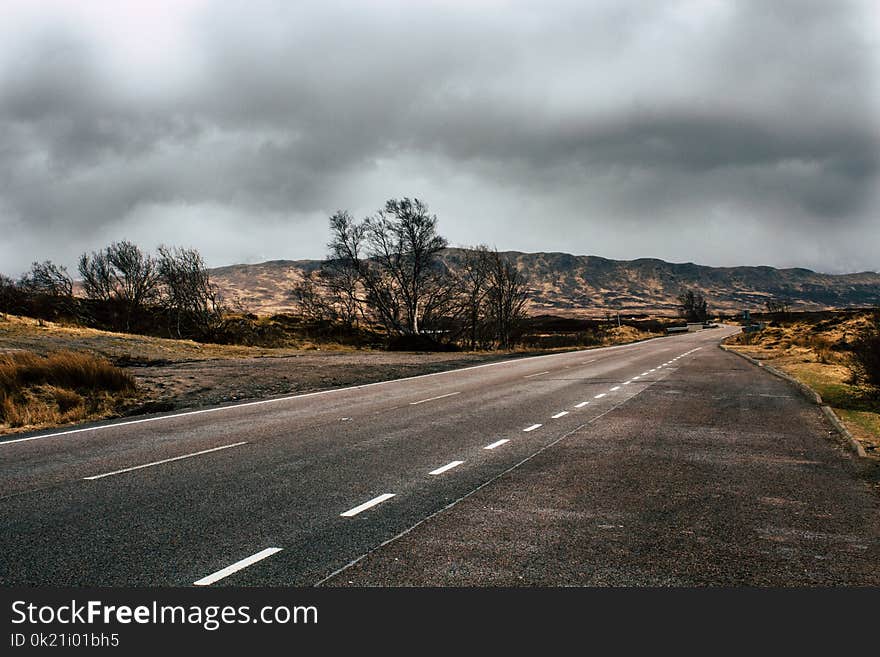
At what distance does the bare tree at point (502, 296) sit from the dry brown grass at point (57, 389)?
41.6 m

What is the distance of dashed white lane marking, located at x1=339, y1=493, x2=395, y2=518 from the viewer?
5.44m

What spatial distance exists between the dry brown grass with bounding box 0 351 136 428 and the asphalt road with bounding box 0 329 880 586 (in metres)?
2.03

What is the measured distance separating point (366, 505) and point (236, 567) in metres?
1.72

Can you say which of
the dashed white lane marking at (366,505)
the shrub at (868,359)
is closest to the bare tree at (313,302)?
the shrub at (868,359)

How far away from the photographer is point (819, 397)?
14188 mm

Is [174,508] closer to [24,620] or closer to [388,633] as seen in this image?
[24,620]

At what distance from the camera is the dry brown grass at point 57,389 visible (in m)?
11.8

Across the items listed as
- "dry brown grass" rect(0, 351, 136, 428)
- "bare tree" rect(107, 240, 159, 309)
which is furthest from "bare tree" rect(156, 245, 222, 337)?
"dry brown grass" rect(0, 351, 136, 428)

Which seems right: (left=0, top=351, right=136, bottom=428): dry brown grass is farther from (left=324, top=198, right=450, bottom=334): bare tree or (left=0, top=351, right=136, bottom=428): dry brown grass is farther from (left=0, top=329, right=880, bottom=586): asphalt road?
(left=324, top=198, right=450, bottom=334): bare tree

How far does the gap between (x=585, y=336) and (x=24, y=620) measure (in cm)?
6645

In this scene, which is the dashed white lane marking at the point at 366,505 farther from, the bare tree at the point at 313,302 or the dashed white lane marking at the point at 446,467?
the bare tree at the point at 313,302

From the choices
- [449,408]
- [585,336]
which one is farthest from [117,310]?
[449,408]

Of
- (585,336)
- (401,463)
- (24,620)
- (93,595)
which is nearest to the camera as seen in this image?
(24,620)

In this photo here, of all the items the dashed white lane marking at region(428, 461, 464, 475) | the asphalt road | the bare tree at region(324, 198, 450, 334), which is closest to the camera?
the asphalt road
